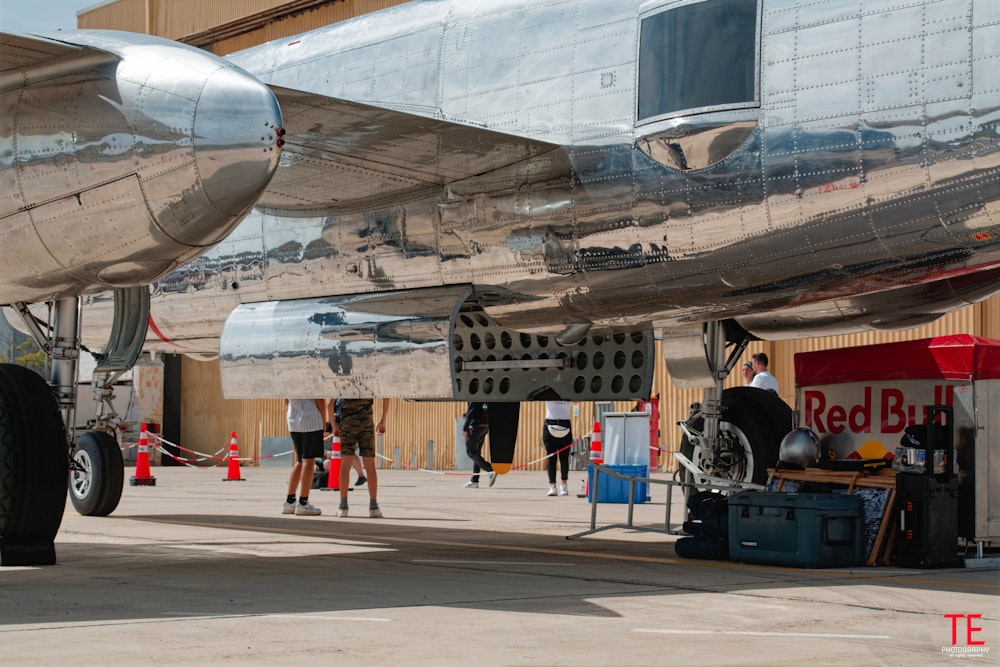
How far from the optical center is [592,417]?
3216 cm

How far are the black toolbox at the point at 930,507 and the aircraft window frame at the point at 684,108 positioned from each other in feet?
9.70

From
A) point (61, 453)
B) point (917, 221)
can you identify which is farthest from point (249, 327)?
point (917, 221)

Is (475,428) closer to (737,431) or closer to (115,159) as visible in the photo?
(737,431)

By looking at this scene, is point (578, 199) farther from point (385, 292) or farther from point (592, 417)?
point (592, 417)

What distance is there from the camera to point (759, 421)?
11.4 m

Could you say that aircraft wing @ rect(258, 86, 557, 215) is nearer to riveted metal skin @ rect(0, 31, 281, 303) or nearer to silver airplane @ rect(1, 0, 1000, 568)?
silver airplane @ rect(1, 0, 1000, 568)

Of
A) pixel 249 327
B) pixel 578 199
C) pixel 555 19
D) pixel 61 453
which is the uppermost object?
pixel 555 19

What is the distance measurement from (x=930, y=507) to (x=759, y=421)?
2317 millimetres

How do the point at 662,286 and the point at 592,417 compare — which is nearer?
the point at 662,286

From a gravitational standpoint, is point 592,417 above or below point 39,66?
below

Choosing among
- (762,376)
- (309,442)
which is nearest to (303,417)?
(309,442)

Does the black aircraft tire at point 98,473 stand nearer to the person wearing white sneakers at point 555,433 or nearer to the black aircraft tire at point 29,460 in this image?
the black aircraft tire at point 29,460

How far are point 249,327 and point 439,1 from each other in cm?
331

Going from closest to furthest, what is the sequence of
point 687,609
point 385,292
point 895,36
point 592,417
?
point 687,609
point 895,36
point 385,292
point 592,417
